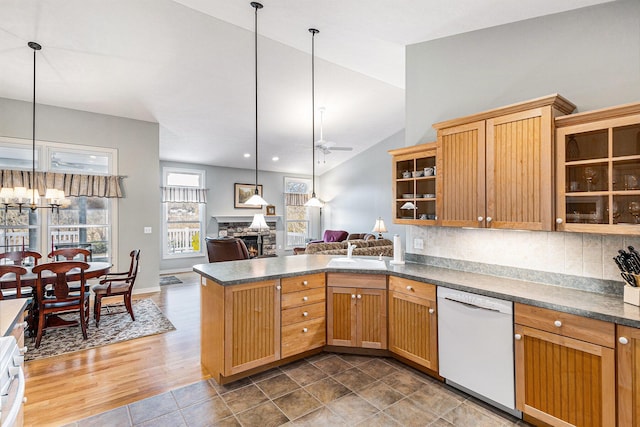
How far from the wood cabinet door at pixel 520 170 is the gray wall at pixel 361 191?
5.32 meters

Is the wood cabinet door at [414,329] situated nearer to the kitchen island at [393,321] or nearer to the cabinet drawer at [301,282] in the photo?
the kitchen island at [393,321]

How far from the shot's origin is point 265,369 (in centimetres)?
284

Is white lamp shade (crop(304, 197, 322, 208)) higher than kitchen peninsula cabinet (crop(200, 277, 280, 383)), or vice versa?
white lamp shade (crop(304, 197, 322, 208))

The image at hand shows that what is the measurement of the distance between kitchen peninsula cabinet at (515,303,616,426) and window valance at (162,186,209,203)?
288 inches

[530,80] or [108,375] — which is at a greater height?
[530,80]

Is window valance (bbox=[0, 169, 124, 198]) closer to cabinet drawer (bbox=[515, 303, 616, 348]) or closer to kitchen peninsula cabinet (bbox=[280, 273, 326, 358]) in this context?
kitchen peninsula cabinet (bbox=[280, 273, 326, 358])

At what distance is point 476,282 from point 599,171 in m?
1.10

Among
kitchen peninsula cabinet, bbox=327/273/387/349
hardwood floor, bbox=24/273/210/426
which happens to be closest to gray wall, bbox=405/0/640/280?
kitchen peninsula cabinet, bbox=327/273/387/349

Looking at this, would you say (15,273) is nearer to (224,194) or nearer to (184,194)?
(184,194)

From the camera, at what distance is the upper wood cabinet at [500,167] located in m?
2.15

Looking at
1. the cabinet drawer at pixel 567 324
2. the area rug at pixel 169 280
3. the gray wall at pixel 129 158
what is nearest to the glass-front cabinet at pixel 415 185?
the cabinet drawer at pixel 567 324

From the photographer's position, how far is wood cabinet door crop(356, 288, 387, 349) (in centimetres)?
300

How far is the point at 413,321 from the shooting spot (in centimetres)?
277

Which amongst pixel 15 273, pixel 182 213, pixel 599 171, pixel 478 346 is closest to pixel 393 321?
pixel 478 346
